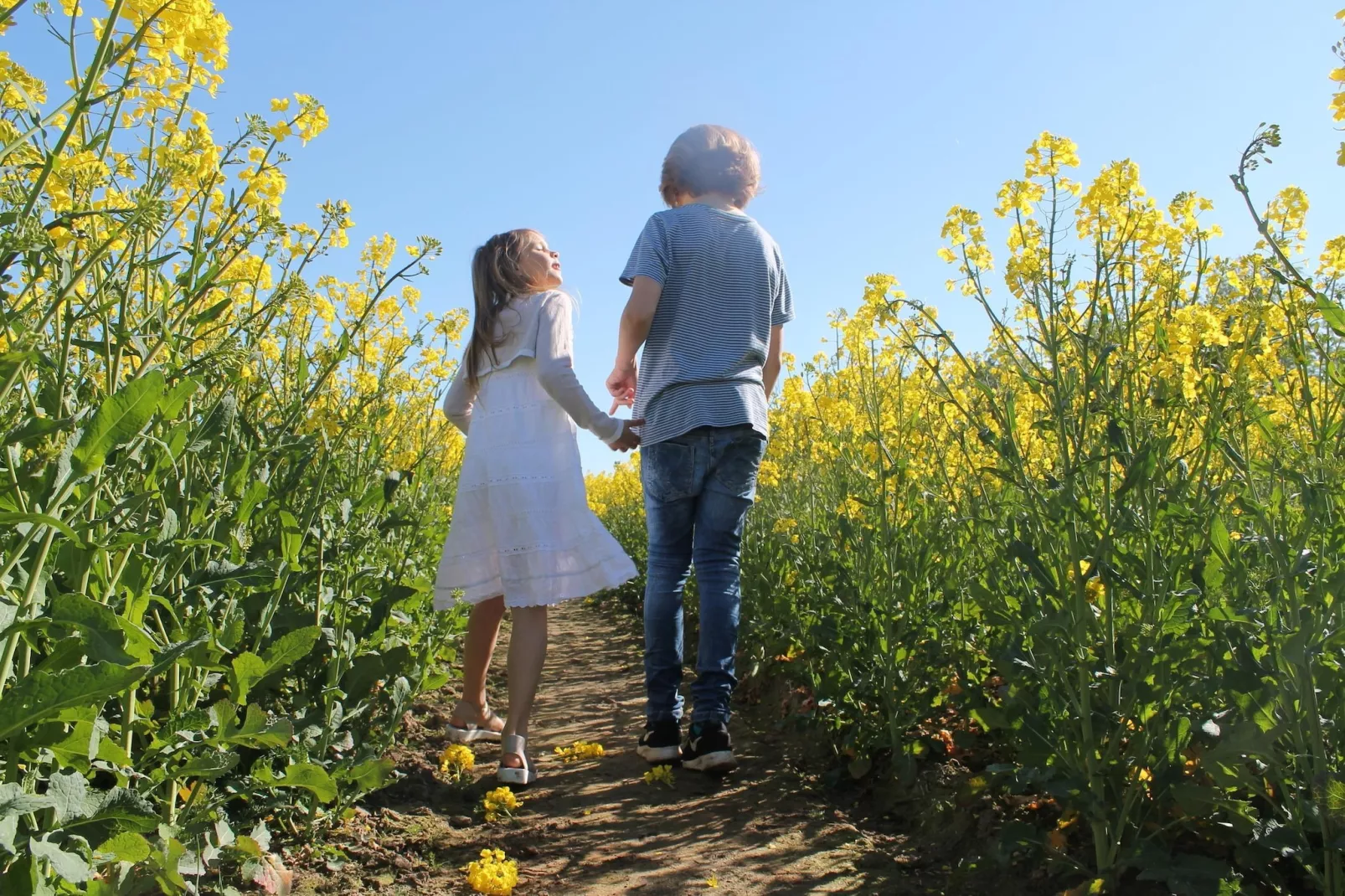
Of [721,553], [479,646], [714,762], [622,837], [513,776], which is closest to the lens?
[622,837]

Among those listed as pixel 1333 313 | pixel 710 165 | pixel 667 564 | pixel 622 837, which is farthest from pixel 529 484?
pixel 1333 313

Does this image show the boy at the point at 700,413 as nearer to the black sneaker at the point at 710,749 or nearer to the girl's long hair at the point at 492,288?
the black sneaker at the point at 710,749

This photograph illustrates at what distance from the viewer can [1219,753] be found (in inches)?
69.2

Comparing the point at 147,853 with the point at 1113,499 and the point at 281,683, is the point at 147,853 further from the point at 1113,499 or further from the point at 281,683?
the point at 1113,499

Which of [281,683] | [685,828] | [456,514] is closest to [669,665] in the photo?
[685,828]

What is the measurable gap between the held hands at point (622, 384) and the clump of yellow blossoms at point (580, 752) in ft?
3.75

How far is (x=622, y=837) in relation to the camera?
100 inches

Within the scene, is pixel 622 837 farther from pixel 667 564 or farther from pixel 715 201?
pixel 715 201

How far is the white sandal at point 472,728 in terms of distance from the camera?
3.24m

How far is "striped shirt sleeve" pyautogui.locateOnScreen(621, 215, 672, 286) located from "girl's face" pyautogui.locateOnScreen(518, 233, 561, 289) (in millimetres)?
243

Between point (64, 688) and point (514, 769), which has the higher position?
point (64, 688)

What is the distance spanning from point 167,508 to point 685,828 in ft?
5.13

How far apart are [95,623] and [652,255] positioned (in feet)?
6.94

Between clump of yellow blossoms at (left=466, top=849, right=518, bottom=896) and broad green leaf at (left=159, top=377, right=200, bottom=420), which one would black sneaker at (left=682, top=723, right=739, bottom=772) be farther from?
broad green leaf at (left=159, top=377, right=200, bottom=420)
